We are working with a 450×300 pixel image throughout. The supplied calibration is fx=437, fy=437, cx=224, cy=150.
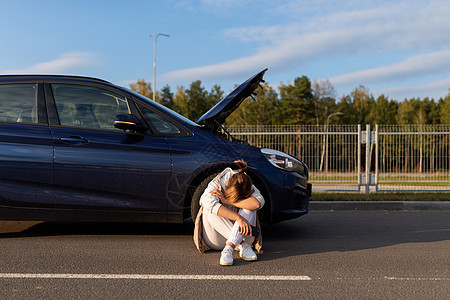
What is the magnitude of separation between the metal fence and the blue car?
226 inches

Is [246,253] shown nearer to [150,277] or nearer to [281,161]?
[150,277]

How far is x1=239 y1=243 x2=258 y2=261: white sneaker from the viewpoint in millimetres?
3852

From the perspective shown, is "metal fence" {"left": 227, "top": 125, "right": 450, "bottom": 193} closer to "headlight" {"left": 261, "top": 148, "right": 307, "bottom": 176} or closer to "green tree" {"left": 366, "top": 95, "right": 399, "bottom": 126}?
"headlight" {"left": 261, "top": 148, "right": 307, "bottom": 176}

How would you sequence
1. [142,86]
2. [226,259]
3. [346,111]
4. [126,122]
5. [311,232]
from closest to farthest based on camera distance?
[226,259] → [126,122] → [311,232] → [142,86] → [346,111]

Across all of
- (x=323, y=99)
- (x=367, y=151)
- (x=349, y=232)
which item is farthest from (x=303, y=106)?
(x=349, y=232)

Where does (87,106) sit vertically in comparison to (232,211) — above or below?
above

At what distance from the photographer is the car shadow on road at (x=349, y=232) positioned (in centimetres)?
452

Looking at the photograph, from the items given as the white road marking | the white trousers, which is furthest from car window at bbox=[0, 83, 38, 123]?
the white trousers

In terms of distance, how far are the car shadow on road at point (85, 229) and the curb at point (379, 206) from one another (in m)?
3.03

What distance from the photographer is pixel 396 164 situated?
10.5 metres

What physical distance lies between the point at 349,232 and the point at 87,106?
3477 millimetres

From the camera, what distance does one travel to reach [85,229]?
17.3 ft

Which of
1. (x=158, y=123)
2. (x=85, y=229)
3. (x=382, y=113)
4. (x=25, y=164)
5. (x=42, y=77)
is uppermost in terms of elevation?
(x=382, y=113)

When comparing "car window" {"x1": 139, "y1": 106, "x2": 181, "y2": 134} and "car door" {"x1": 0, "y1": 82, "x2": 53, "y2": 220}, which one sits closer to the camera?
"car door" {"x1": 0, "y1": 82, "x2": 53, "y2": 220}
